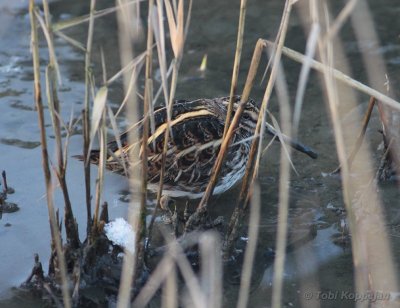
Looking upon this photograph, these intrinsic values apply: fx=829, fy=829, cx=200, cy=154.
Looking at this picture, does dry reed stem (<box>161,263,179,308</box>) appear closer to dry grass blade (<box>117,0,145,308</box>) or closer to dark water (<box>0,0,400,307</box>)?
dry grass blade (<box>117,0,145,308</box>)

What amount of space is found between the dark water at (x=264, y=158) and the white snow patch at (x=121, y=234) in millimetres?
448

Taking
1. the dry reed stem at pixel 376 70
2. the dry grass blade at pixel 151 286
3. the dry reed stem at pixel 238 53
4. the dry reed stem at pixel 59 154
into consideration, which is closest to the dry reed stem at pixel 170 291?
the dry grass blade at pixel 151 286

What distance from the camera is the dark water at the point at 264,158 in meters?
4.14

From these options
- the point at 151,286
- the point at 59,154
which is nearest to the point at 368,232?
the point at 151,286

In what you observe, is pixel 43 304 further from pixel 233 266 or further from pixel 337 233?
pixel 337 233

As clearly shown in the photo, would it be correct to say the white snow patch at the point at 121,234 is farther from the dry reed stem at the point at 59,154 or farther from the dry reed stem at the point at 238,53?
the dry reed stem at the point at 238,53

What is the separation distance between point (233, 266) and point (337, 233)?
0.64 m

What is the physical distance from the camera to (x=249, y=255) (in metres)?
3.34

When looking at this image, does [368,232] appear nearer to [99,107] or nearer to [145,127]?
[145,127]

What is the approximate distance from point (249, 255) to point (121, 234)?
82cm

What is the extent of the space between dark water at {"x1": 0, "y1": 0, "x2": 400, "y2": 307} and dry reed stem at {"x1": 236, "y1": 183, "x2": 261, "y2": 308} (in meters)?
0.08

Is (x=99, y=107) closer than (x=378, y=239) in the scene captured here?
Yes

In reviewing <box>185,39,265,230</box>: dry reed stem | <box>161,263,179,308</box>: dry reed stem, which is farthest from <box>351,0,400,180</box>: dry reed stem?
<box>161,263,179,308</box>: dry reed stem

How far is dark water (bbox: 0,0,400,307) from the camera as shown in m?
4.14
